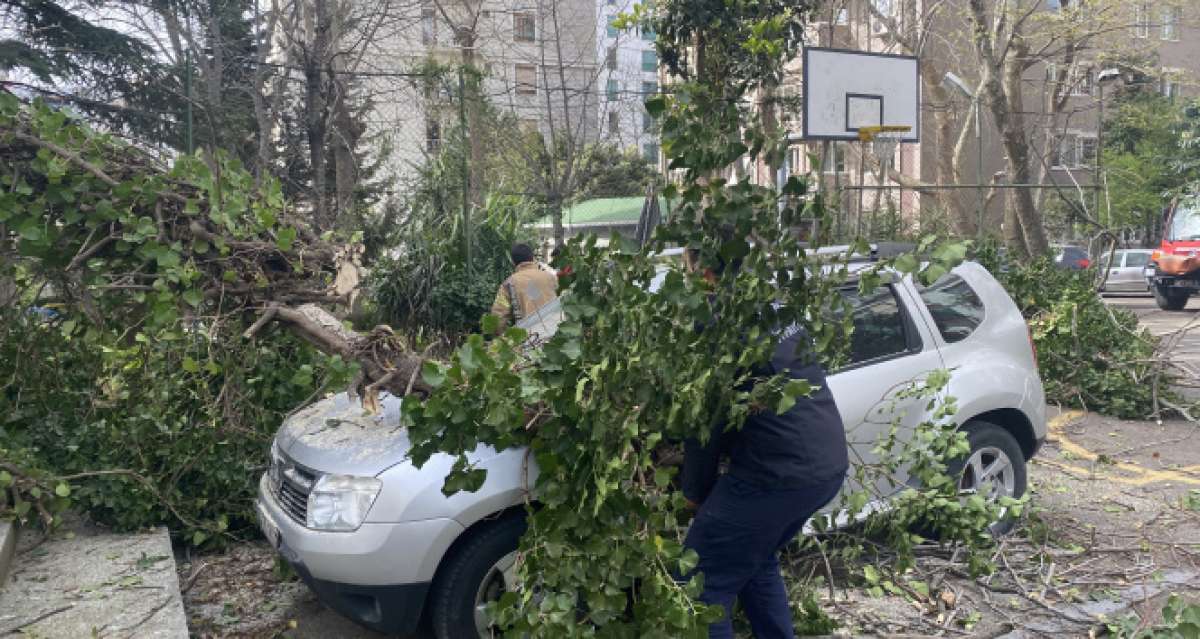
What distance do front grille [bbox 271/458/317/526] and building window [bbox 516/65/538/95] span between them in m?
7.28

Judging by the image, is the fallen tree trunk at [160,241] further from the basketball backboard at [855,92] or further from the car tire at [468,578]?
the basketball backboard at [855,92]

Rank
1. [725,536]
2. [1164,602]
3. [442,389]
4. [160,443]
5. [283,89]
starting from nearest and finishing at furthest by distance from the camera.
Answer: [442,389] < [725,536] < [1164,602] < [160,443] < [283,89]

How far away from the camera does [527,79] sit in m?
12.5

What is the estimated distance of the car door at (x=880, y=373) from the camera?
497cm

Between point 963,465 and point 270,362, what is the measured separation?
4.01m

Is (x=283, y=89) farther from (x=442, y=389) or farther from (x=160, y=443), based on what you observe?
(x=442, y=389)

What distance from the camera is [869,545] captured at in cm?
515

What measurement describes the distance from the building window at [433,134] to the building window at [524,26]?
5.37 m

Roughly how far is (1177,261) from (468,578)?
72.3 ft

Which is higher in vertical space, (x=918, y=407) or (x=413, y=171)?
(x=413, y=171)

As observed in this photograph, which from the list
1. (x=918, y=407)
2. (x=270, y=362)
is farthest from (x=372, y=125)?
(x=918, y=407)

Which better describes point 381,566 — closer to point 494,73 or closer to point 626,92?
point 494,73

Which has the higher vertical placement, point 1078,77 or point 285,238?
point 1078,77

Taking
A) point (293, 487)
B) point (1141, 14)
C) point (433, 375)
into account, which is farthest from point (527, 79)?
point (1141, 14)
